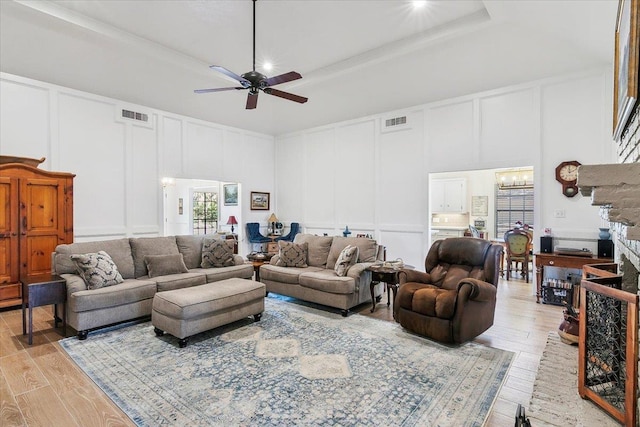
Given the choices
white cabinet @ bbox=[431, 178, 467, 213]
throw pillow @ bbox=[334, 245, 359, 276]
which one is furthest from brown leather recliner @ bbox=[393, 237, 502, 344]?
white cabinet @ bbox=[431, 178, 467, 213]

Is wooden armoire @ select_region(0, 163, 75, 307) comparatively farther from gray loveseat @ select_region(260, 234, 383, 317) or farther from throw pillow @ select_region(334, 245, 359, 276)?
throw pillow @ select_region(334, 245, 359, 276)

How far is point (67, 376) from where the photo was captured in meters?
2.72

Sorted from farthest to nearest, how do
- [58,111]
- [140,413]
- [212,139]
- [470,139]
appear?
[212,139] → [470,139] → [58,111] → [140,413]

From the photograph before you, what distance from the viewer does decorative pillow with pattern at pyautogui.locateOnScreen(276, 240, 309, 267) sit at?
5094mm

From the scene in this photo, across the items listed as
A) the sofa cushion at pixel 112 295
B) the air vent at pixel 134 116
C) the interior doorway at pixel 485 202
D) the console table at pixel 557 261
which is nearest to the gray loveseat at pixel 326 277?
the sofa cushion at pixel 112 295

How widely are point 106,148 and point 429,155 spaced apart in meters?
5.88

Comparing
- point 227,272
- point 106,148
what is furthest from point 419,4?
point 106,148

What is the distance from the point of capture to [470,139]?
573 centimetres

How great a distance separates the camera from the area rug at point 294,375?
220 centimetres

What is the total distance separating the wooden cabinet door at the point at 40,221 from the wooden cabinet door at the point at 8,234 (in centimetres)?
6

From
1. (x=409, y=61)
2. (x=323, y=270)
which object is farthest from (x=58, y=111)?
(x=409, y=61)

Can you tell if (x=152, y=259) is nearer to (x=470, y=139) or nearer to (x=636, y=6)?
(x=636, y=6)

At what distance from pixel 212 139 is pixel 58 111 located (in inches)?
111

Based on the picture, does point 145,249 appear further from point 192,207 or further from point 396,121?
point 192,207
